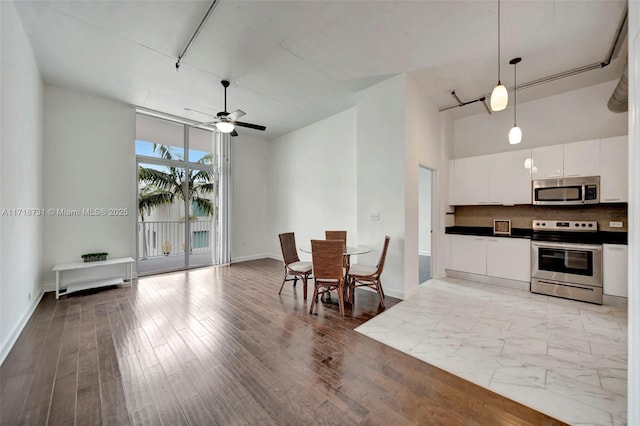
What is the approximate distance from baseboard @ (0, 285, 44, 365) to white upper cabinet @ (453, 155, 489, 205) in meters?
6.68

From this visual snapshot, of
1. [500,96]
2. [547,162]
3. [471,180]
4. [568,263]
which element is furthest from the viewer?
[471,180]

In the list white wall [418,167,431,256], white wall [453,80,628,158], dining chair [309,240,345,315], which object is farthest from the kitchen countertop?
dining chair [309,240,345,315]

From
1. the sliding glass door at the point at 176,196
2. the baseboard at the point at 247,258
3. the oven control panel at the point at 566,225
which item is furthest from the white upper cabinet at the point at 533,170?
the sliding glass door at the point at 176,196

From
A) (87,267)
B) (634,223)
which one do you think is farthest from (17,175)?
(634,223)

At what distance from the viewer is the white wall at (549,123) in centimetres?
399

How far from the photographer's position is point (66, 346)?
2.46 meters

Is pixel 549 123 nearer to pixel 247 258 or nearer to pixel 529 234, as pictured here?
pixel 529 234

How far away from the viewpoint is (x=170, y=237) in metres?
6.23

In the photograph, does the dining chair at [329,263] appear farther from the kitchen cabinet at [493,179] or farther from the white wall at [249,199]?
the white wall at [249,199]

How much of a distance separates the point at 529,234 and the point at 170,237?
7.80 meters

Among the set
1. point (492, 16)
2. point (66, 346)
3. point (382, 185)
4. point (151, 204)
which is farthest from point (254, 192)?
point (492, 16)

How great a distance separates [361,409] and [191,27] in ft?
13.6

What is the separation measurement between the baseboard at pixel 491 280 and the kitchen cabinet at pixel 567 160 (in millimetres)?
1872

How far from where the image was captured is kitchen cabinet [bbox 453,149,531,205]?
439cm
